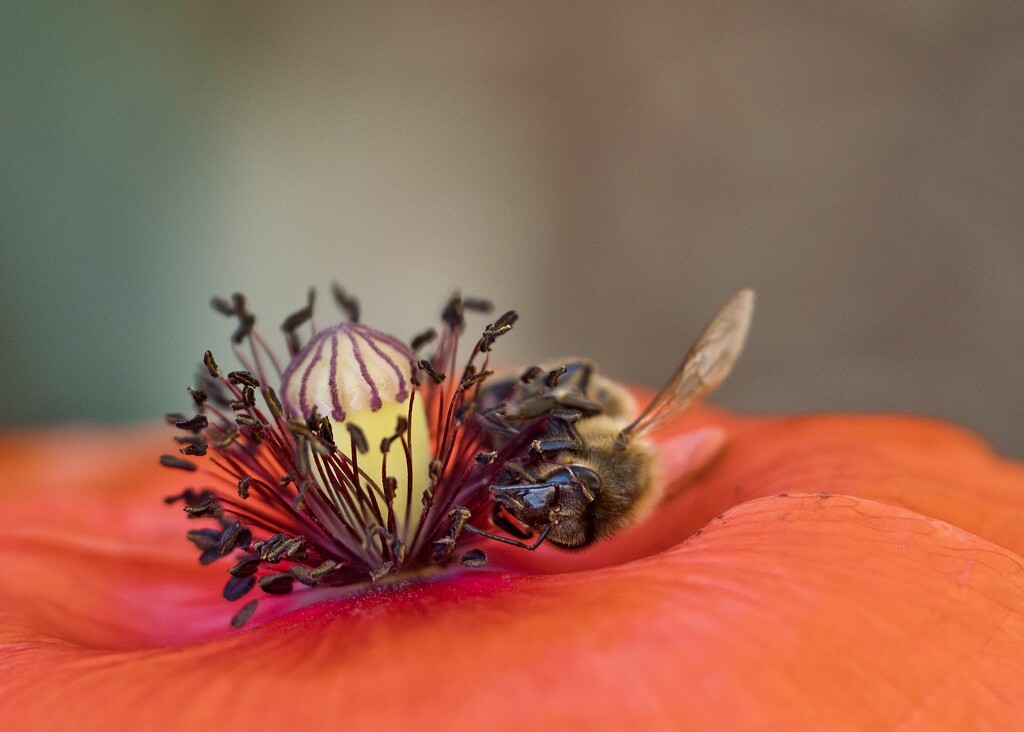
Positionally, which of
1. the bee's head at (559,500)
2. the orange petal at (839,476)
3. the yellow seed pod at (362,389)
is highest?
the yellow seed pod at (362,389)

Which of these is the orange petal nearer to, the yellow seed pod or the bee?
the bee

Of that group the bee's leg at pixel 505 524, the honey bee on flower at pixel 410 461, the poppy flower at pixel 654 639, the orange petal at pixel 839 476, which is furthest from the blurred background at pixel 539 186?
the bee's leg at pixel 505 524

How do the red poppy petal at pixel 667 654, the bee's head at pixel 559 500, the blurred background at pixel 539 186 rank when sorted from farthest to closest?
the blurred background at pixel 539 186 < the bee's head at pixel 559 500 < the red poppy petal at pixel 667 654

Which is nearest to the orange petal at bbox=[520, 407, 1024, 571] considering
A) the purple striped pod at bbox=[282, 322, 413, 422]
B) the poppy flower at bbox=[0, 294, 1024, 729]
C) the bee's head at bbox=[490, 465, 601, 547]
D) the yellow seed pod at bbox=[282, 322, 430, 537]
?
the poppy flower at bbox=[0, 294, 1024, 729]

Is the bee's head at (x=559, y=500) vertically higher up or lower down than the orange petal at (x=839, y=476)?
higher up

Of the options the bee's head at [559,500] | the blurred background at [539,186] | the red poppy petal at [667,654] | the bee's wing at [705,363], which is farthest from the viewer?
the blurred background at [539,186]

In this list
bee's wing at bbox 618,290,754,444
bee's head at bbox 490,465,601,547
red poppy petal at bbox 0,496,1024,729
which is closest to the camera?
red poppy petal at bbox 0,496,1024,729

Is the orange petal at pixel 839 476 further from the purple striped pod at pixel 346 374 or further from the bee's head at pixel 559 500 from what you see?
the purple striped pod at pixel 346 374

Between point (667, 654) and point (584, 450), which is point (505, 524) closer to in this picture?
point (584, 450)
